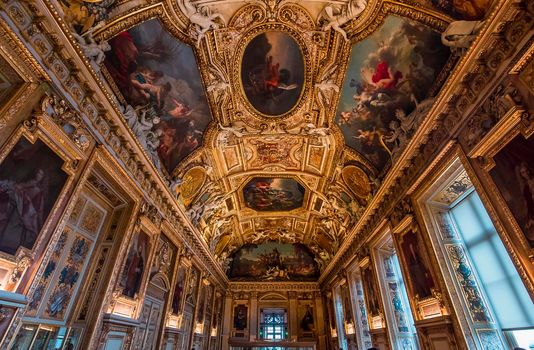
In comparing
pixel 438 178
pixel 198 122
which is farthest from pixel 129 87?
pixel 438 178

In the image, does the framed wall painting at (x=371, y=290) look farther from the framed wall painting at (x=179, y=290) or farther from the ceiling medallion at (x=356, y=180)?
the framed wall painting at (x=179, y=290)

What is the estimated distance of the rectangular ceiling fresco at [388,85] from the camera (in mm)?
6457

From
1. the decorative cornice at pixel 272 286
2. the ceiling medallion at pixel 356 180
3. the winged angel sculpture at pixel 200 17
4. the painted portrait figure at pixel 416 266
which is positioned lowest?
the painted portrait figure at pixel 416 266

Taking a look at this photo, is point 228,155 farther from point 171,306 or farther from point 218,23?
point 171,306

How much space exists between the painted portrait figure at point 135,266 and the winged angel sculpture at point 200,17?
19.5 ft

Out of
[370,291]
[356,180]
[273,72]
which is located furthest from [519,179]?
[370,291]

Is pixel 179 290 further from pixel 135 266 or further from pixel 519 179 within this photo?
pixel 519 179

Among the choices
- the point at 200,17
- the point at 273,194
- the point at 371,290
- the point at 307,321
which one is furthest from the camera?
the point at 307,321

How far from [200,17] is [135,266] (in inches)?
276

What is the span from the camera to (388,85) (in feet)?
25.3

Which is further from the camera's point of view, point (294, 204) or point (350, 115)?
point (294, 204)

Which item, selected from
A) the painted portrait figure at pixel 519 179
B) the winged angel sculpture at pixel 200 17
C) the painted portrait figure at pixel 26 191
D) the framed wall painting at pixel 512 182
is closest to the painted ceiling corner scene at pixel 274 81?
the winged angel sculpture at pixel 200 17

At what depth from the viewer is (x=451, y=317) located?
19.6 ft

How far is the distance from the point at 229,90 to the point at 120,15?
12.2ft
